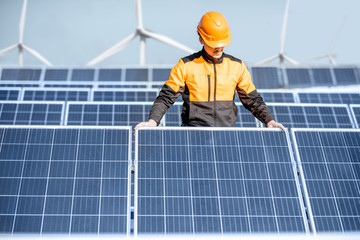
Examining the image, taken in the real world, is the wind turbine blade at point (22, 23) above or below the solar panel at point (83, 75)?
above

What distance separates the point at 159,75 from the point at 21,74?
32.9ft

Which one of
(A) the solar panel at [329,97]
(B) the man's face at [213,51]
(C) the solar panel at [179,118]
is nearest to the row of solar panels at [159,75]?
(A) the solar panel at [329,97]

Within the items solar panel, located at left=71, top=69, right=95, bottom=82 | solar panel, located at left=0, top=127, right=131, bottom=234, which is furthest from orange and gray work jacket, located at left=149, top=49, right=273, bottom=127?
solar panel, located at left=71, top=69, right=95, bottom=82

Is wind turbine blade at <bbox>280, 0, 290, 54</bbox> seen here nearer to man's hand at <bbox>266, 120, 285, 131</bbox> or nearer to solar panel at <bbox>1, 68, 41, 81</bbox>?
solar panel at <bbox>1, 68, 41, 81</bbox>

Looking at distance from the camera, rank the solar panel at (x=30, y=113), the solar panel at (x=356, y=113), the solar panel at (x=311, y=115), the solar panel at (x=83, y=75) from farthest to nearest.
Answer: the solar panel at (x=83, y=75) < the solar panel at (x=356, y=113) < the solar panel at (x=311, y=115) < the solar panel at (x=30, y=113)

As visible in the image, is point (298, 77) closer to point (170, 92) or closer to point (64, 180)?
point (170, 92)

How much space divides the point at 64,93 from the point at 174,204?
34.7 ft

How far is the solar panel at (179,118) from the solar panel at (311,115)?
68 cm

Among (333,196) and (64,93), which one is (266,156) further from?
(64,93)

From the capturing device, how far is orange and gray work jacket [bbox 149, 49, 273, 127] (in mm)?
5652

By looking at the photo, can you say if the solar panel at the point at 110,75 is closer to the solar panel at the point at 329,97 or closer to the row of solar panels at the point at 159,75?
the row of solar panels at the point at 159,75

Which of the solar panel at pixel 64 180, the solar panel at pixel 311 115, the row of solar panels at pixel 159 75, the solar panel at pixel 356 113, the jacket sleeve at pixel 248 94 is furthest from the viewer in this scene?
the row of solar panels at pixel 159 75

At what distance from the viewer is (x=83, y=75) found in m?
24.3

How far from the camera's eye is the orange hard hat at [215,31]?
534 centimetres
